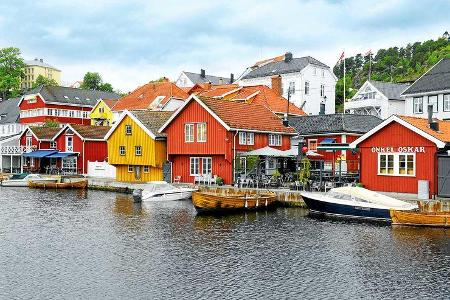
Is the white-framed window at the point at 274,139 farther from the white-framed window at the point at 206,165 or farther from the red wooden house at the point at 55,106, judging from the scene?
the red wooden house at the point at 55,106

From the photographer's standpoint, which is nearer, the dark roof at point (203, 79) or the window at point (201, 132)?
the window at point (201, 132)

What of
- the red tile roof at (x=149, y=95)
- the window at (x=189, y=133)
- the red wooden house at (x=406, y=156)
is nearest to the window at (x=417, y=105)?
the red wooden house at (x=406, y=156)

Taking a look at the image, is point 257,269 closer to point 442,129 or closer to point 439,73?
point 442,129

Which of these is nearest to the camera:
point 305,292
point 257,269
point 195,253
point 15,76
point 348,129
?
point 305,292

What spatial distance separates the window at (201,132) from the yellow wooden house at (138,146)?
496 cm

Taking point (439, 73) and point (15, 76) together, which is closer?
point (439, 73)

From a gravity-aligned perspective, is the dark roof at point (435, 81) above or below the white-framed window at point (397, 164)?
above

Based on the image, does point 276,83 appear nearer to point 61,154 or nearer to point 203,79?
point 203,79

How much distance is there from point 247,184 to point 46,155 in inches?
1246

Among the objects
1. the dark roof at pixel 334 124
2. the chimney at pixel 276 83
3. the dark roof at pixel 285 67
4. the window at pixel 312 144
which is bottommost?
the window at pixel 312 144

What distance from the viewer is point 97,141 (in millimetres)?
64188

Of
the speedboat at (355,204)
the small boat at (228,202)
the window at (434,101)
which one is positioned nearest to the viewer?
the speedboat at (355,204)

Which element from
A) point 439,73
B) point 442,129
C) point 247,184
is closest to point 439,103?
point 439,73

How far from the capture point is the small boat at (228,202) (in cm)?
3409
